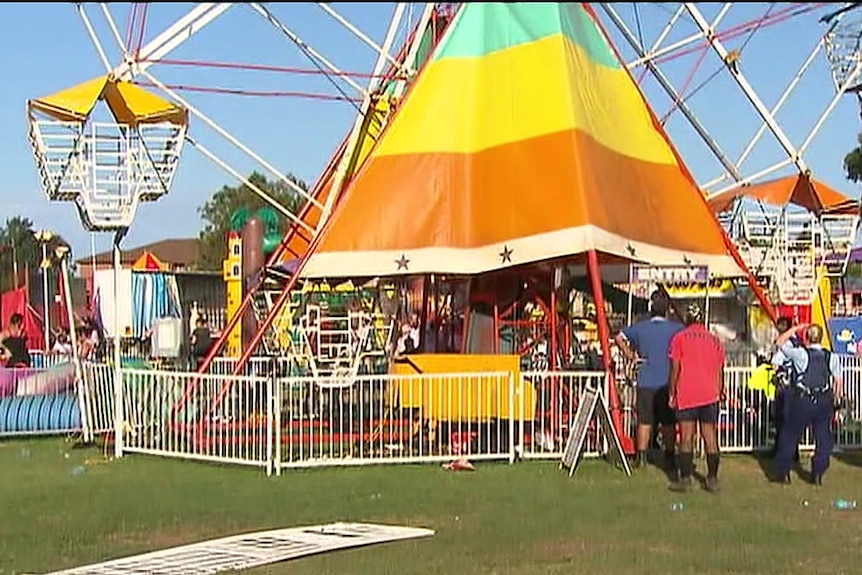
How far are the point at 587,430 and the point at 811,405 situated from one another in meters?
2.30

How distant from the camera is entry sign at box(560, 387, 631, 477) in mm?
13867

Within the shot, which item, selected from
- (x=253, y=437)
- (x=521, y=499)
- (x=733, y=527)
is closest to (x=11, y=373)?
(x=253, y=437)

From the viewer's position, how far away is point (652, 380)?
46.3ft

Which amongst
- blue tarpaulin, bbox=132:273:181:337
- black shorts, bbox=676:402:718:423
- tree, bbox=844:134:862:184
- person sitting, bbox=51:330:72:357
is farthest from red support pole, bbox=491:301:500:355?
tree, bbox=844:134:862:184

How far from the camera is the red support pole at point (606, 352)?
14380mm

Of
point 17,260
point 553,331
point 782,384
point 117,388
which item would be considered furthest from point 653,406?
point 17,260

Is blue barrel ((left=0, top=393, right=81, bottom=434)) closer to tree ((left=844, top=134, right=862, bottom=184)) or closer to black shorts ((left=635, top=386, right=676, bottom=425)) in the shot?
black shorts ((left=635, top=386, right=676, bottom=425))

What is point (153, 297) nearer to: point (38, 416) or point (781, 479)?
point (38, 416)

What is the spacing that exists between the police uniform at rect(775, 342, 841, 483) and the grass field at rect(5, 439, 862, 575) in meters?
0.34

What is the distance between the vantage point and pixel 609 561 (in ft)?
30.7

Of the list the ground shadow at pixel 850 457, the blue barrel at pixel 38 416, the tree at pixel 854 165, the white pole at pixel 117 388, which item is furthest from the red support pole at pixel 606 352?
the tree at pixel 854 165

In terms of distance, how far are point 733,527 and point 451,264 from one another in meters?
5.96

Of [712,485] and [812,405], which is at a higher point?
[812,405]

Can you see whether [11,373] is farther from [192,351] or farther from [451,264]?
[451,264]
